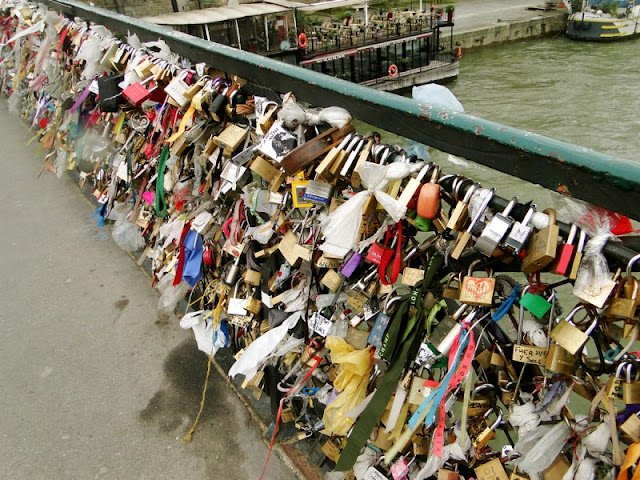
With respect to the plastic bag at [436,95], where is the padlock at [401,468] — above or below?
below

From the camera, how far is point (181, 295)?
2.99 m

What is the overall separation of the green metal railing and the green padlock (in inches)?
7.8

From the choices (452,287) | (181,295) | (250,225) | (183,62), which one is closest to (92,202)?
(181,295)

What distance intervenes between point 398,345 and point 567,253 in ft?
2.08

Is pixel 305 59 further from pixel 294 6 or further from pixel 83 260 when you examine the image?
pixel 83 260

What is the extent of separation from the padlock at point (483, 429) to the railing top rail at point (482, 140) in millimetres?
788

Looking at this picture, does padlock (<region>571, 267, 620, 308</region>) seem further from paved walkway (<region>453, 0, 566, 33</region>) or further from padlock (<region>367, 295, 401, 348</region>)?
paved walkway (<region>453, 0, 566, 33</region>)

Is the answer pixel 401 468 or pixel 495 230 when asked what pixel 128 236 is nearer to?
pixel 401 468

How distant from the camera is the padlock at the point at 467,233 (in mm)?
1133

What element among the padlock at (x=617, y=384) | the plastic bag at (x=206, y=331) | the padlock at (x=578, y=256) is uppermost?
the padlock at (x=578, y=256)

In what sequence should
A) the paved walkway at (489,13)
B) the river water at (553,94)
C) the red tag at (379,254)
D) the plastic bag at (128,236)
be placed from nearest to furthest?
the red tag at (379,254), the plastic bag at (128,236), the river water at (553,94), the paved walkway at (489,13)

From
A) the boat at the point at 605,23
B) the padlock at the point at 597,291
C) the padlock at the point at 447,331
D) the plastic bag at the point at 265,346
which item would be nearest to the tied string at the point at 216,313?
the plastic bag at the point at 265,346

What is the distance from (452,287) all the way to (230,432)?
155 cm

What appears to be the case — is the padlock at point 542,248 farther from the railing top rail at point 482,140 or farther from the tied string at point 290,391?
the tied string at point 290,391
